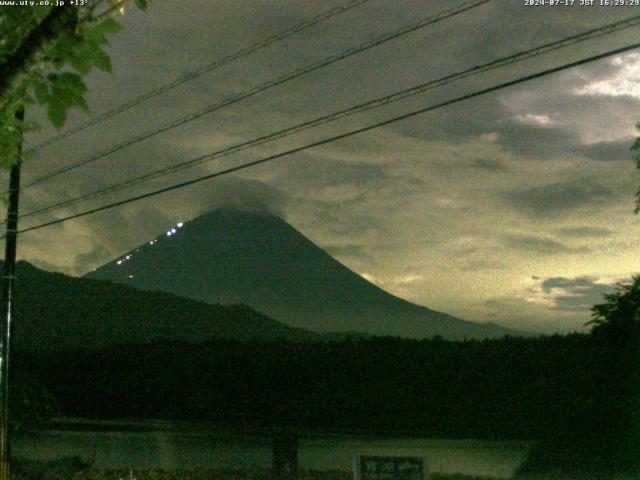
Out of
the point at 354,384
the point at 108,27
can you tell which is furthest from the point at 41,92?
the point at 354,384

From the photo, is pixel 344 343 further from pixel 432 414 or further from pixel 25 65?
pixel 25 65

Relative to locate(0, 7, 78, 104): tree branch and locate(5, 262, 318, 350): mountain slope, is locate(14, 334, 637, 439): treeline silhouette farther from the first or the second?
locate(5, 262, 318, 350): mountain slope

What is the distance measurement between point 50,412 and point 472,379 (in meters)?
15.2

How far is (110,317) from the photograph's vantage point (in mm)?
77250

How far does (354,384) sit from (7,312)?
61.1 ft

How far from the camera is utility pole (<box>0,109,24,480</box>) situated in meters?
12.7

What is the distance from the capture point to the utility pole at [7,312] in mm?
12734

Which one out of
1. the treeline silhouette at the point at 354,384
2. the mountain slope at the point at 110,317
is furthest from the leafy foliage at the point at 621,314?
the mountain slope at the point at 110,317

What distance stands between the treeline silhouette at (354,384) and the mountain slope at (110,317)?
33.1 metres

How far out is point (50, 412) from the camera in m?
15.1

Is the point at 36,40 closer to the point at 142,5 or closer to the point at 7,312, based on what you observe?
the point at 142,5

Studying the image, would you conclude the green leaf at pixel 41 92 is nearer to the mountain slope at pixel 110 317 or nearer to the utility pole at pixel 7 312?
the utility pole at pixel 7 312

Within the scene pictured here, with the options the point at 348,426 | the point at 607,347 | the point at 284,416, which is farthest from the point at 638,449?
the point at 284,416

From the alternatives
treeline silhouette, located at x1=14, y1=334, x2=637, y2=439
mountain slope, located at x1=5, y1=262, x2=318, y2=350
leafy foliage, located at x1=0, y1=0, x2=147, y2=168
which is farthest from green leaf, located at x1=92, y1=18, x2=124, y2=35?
mountain slope, located at x1=5, y1=262, x2=318, y2=350
